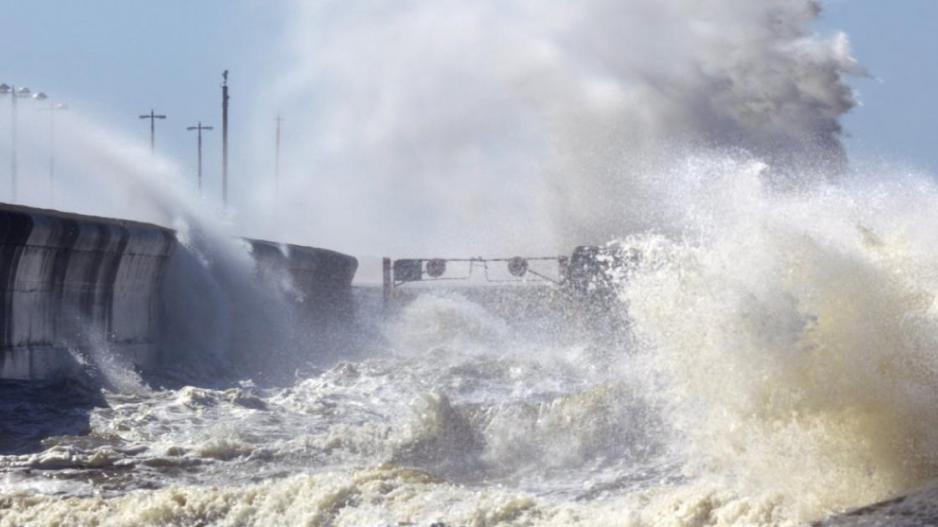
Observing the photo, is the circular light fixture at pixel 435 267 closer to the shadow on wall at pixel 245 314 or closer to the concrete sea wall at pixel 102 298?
the shadow on wall at pixel 245 314

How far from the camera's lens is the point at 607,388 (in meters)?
16.2

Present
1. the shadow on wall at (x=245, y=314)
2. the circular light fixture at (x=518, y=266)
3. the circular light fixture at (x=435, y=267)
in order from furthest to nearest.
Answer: the circular light fixture at (x=435, y=267) → the circular light fixture at (x=518, y=266) → the shadow on wall at (x=245, y=314)

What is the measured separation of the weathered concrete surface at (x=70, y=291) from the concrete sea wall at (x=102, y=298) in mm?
11

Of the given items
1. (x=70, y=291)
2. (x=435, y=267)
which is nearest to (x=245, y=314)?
(x=70, y=291)

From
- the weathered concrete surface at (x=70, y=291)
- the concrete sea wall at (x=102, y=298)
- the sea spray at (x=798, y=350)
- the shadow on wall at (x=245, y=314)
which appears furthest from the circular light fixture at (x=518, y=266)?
the sea spray at (x=798, y=350)

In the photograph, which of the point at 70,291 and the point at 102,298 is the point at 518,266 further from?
the point at 70,291

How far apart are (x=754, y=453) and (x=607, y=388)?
14.8 ft

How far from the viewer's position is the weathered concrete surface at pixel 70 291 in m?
18.0

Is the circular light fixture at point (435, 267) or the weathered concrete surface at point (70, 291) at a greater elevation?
the circular light fixture at point (435, 267)

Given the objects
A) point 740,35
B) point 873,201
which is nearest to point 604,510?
point 873,201

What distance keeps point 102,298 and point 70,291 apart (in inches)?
40.5

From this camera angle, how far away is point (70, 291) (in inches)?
770

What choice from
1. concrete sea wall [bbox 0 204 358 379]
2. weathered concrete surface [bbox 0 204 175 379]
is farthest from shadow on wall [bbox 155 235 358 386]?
weathered concrete surface [bbox 0 204 175 379]

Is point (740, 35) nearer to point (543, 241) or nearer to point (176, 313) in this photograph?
point (543, 241)
